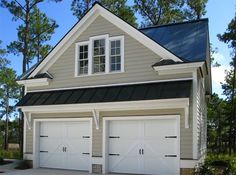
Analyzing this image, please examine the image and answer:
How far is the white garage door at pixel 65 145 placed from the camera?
16.4 metres

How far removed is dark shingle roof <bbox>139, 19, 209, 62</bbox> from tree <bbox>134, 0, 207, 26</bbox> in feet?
45.3

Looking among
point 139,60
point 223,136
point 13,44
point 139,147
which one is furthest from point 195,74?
point 223,136

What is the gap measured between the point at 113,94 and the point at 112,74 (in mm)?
1166

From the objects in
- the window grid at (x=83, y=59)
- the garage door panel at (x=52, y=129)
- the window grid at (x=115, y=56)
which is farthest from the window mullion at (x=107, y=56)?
the garage door panel at (x=52, y=129)

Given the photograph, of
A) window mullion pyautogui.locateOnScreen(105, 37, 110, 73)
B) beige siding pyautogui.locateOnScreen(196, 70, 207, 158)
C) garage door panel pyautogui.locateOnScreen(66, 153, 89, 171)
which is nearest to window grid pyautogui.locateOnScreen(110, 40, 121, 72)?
window mullion pyautogui.locateOnScreen(105, 37, 110, 73)

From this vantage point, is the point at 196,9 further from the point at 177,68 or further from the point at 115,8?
the point at 177,68

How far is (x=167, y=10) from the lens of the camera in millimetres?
32375

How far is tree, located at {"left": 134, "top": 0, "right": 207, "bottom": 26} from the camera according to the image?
32.1 meters

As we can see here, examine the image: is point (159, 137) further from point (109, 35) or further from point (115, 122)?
point (109, 35)

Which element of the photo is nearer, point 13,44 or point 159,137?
point 159,137

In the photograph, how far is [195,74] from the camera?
46.5 ft

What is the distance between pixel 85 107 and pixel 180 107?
4111mm

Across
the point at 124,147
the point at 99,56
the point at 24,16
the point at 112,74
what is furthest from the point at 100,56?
the point at 24,16

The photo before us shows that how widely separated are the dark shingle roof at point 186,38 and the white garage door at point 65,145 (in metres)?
5.25
